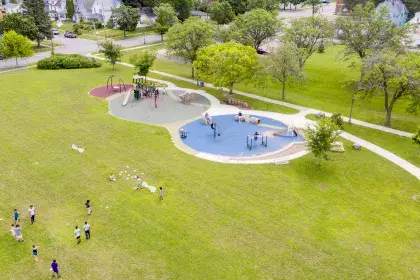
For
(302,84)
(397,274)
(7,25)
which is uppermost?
(7,25)

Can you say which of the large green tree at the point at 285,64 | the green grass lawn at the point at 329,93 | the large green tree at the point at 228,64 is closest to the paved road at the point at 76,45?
the green grass lawn at the point at 329,93

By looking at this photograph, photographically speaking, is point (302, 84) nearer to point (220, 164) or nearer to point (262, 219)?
point (220, 164)

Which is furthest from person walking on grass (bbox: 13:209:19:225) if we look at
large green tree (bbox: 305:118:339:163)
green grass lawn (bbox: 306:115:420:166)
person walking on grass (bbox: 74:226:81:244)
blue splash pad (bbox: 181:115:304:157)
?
green grass lawn (bbox: 306:115:420:166)

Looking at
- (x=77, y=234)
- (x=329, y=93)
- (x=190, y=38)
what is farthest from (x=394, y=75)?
(x=77, y=234)

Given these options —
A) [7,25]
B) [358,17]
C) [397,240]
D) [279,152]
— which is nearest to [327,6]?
[358,17]

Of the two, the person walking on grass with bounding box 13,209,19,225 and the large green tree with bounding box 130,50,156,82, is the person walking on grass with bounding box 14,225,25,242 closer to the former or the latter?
the person walking on grass with bounding box 13,209,19,225

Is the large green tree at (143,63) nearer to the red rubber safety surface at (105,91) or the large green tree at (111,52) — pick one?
the red rubber safety surface at (105,91)
